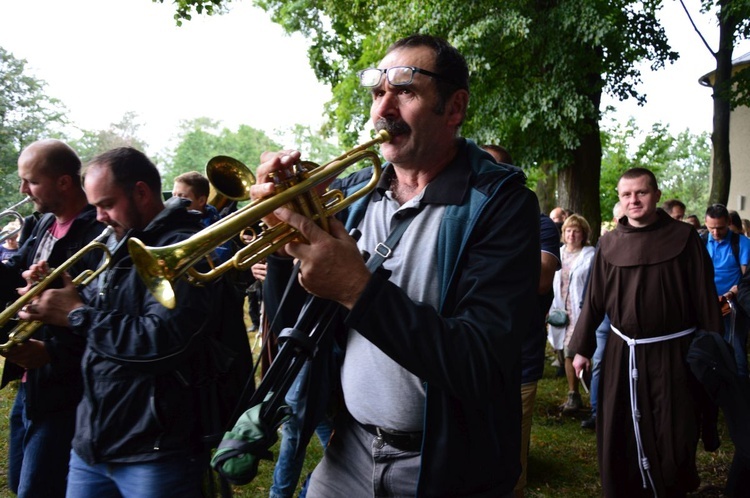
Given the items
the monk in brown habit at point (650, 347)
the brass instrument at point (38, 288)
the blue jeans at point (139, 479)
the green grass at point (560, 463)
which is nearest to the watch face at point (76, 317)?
the brass instrument at point (38, 288)

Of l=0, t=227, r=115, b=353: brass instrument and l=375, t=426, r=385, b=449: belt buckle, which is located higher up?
l=0, t=227, r=115, b=353: brass instrument

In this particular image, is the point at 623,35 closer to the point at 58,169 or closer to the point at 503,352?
the point at 58,169

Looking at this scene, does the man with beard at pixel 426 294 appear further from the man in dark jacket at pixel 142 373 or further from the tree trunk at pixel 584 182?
the tree trunk at pixel 584 182

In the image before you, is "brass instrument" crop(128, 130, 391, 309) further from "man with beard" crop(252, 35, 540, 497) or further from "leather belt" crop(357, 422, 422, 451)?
"leather belt" crop(357, 422, 422, 451)

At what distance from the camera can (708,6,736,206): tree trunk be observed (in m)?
15.9

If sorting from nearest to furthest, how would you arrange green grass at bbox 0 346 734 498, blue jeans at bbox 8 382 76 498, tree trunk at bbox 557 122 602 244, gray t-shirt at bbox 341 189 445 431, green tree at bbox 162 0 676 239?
gray t-shirt at bbox 341 189 445 431, blue jeans at bbox 8 382 76 498, green grass at bbox 0 346 734 498, green tree at bbox 162 0 676 239, tree trunk at bbox 557 122 602 244

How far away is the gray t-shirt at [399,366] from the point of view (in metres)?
2.05

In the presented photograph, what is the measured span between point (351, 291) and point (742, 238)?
7956 mm

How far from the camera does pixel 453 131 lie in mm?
2277

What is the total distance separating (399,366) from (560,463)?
13.2ft

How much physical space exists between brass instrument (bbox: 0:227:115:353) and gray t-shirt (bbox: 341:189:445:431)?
1.38 meters

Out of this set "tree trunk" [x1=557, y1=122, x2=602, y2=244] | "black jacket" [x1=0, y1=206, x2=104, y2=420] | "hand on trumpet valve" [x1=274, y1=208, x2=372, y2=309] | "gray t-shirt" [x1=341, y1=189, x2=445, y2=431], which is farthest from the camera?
"tree trunk" [x1=557, y1=122, x2=602, y2=244]

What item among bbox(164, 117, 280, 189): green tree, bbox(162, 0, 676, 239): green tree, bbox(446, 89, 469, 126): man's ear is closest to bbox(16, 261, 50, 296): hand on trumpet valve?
bbox(446, 89, 469, 126): man's ear

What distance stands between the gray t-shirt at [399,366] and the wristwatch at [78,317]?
1.14m
